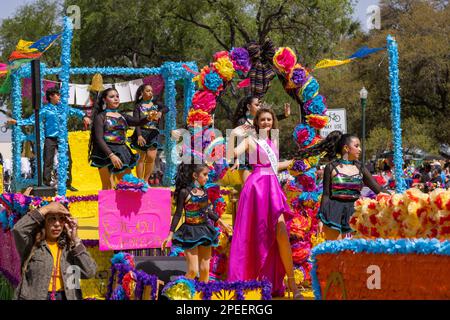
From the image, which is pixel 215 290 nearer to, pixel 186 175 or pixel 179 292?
pixel 179 292

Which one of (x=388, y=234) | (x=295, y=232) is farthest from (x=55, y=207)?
(x=295, y=232)

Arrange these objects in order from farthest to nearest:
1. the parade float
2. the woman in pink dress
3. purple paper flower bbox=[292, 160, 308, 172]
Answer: purple paper flower bbox=[292, 160, 308, 172] < the woman in pink dress < the parade float

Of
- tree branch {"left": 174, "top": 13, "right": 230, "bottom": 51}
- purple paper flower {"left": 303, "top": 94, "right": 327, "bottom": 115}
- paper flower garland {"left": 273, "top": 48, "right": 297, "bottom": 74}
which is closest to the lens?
purple paper flower {"left": 303, "top": 94, "right": 327, "bottom": 115}

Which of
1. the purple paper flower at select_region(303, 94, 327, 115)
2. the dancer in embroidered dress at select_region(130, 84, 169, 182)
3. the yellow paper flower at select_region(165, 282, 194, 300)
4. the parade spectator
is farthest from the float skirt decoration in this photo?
the dancer in embroidered dress at select_region(130, 84, 169, 182)

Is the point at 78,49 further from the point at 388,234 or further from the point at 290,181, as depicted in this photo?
the point at 388,234

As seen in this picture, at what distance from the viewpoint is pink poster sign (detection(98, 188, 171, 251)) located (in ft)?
30.9

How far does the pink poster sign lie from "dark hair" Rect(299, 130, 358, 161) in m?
1.58

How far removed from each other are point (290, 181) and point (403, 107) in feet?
101

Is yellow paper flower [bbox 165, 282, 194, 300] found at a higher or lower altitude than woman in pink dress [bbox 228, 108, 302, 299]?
lower

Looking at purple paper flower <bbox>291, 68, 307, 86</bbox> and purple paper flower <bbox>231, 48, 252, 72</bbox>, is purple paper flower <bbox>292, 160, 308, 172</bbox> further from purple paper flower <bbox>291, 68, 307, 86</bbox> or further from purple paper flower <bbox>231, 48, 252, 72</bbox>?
purple paper flower <bbox>231, 48, 252, 72</bbox>

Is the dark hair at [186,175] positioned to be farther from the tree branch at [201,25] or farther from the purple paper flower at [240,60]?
the tree branch at [201,25]

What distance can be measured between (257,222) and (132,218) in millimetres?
2007

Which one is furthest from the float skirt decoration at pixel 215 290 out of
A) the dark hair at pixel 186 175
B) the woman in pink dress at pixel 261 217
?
the dark hair at pixel 186 175

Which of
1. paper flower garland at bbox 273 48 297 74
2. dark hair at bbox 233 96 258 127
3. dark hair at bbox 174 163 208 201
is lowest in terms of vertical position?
dark hair at bbox 174 163 208 201
